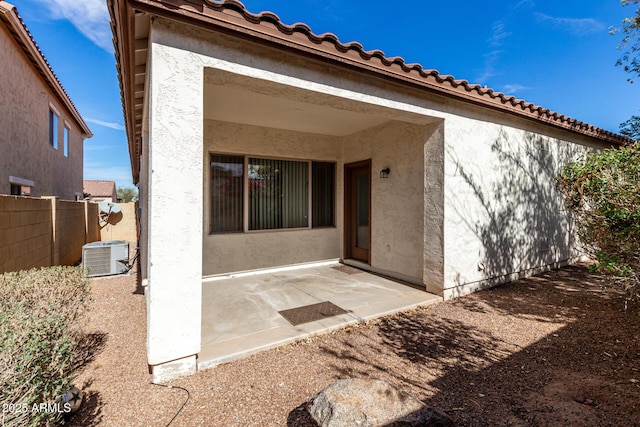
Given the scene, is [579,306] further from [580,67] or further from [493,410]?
[580,67]

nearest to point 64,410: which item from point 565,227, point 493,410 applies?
point 493,410

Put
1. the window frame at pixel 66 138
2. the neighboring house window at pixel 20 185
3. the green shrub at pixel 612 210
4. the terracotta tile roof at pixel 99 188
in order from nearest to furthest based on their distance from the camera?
1. the green shrub at pixel 612 210
2. the neighboring house window at pixel 20 185
3. the window frame at pixel 66 138
4. the terracotta tile roof at pixel 99 188

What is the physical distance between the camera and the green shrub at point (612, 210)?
153 inches

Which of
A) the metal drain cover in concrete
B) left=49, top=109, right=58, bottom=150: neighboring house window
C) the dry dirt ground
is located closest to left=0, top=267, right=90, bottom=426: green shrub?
the dry dirt ground

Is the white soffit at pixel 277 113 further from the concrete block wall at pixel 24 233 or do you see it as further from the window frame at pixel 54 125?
A: the window frame at pixel 54 125

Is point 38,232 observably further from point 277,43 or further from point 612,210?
point 612,210

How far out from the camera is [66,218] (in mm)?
8336

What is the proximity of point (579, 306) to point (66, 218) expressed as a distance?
12.9 metres

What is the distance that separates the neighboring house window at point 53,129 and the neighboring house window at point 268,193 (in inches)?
406

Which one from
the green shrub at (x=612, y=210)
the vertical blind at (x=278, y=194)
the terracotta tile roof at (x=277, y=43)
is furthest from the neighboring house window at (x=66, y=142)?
the green shrub at (x=612, y=210)

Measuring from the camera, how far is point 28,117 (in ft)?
31.2

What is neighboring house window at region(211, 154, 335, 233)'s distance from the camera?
7266mm

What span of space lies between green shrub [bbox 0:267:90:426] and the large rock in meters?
1.91

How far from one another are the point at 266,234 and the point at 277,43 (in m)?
5.02
